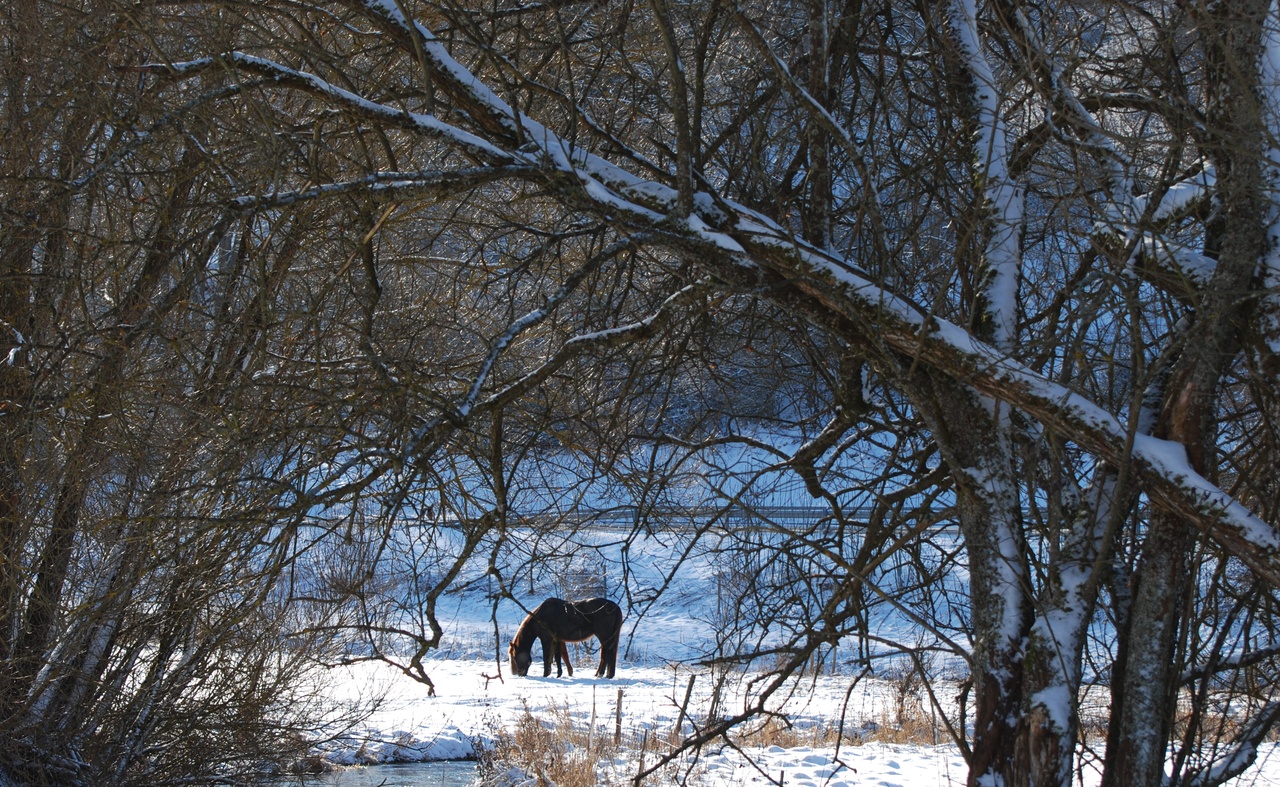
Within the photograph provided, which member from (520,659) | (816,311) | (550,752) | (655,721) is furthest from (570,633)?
(816,311)

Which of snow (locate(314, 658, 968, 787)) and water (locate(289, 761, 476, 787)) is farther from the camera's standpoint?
water (locate(289, 761, 476, 787))

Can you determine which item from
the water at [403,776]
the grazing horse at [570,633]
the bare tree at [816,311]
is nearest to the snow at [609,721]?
the water at [403,776]

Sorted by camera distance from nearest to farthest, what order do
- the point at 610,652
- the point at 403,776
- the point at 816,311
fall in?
1. the point at 816,311
2. the point at 403,776
3. the point at 610,652

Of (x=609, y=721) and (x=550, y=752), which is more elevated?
(x=609, y=721)

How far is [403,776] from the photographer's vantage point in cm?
1021

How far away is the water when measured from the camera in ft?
31.6

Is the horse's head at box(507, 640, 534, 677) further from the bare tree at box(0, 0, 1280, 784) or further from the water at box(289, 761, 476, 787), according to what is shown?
the bare tree at box(0, 0, 1280, 784)

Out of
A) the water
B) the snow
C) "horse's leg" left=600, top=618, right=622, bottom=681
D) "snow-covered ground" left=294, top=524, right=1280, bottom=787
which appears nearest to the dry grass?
"snow-covered ground" left=294, top=524, right=1280, bottom=787

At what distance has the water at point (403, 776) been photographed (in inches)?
379

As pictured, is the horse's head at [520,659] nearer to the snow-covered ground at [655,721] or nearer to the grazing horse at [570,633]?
the grazing horse at [570,633]

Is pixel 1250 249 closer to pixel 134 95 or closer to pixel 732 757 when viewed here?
pixel 134 95

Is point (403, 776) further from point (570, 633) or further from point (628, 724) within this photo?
point (570, 633)

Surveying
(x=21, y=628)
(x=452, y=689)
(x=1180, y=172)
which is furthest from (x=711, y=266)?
(x=452, y=689)

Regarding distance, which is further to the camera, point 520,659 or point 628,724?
point 520,659
